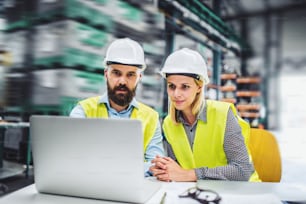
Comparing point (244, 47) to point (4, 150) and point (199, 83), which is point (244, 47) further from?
point (4, 150)

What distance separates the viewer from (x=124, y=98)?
6.37 feet

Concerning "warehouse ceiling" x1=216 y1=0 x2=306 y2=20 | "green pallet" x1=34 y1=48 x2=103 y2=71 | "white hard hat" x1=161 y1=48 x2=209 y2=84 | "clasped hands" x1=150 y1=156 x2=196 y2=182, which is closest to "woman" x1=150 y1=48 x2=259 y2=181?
"white hard hat" x1=161 y1=48 x2=209 y2=84

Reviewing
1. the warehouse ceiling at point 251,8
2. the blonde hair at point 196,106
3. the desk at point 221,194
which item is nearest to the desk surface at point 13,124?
the blonde hair at point 196,106

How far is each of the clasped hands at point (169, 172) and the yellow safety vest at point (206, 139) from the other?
34 cm

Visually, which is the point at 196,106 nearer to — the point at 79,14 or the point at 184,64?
the point at 184,64

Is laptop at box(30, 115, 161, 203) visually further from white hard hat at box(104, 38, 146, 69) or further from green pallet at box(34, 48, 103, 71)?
green pallet at box(34, 48, 103, 71)

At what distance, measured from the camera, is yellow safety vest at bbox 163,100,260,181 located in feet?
4.83

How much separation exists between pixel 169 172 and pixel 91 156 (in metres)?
0.42

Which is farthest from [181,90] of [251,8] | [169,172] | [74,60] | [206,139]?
[251,8]

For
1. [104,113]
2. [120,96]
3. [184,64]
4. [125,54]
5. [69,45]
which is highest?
[69,45]

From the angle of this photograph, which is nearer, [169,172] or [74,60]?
[169,172]

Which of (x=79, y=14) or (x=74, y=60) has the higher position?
(x=79, y=14)

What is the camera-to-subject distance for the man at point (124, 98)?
5.87 ft

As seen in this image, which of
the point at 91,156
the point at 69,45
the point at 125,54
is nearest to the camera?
the point at 91,156
